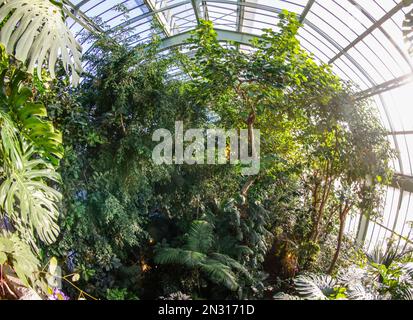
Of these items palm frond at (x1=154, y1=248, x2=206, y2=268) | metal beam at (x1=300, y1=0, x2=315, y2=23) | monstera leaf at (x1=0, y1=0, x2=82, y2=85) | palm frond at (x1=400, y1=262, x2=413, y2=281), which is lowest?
palm frond at (x1=154, y1=248, x2=206, y2=268)

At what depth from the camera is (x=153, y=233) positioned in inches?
266

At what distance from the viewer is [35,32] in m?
2.07

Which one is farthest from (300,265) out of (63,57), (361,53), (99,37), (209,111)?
(63,57)

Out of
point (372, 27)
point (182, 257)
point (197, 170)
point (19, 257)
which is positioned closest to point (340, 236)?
point (182, 257)

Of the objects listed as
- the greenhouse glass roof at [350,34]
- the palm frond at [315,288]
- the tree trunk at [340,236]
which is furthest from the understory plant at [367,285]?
the greenhouse glass roof at [350,34]

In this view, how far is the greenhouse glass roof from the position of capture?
625cm

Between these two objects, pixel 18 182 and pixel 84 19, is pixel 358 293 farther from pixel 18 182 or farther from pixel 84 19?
pixel 84 19

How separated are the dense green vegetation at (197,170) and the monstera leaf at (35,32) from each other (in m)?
1.29

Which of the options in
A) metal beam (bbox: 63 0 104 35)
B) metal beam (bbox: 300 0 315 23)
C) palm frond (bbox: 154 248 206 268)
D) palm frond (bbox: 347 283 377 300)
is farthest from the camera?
metal beam (bbox: 300 0 315 23)

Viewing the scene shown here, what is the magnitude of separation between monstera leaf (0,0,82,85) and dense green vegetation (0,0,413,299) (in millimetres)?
1289

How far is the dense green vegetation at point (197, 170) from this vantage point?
433 cm

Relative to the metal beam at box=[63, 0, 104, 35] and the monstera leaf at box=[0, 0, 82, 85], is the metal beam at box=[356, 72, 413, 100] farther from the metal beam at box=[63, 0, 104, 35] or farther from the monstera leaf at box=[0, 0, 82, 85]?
the monstera leaf at box=[0, 0, 82, 85]

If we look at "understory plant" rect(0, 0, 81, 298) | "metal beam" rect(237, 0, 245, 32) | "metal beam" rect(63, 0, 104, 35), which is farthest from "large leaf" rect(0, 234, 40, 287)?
"metal beam" rect(237, 0, 245, 32)

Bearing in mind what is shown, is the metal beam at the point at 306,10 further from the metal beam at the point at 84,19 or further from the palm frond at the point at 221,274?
the palm frond at the point at 221,274
